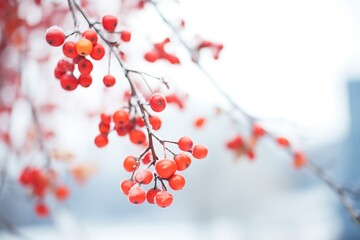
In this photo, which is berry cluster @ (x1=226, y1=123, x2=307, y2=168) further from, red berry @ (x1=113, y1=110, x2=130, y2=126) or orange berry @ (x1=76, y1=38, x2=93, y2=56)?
orange berry @ (x1=76, y1=38, x2=93, y2=56)

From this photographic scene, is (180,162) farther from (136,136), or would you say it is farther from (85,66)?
(85,66)

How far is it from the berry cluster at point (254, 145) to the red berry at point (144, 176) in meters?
1.47

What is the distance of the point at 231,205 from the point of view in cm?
1250

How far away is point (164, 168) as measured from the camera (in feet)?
3.37

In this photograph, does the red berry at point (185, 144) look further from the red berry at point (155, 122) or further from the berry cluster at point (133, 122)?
the red berry at point (155, 122)

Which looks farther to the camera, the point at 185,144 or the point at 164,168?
the point at 185,144

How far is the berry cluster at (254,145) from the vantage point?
246cm

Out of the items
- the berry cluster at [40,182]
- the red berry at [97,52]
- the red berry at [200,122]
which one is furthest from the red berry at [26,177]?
the red berry at [97,52]

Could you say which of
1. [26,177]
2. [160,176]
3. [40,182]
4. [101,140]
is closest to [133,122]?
[101,140]

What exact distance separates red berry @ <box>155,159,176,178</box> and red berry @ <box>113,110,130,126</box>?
33cm

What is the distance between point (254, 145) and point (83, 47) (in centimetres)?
182

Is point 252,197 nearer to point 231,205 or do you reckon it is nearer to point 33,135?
point 231,205

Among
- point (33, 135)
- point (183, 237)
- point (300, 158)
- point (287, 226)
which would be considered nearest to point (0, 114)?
point (33, 135)

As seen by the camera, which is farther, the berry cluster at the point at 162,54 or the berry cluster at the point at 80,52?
the berry cluster at the point at 162,54
